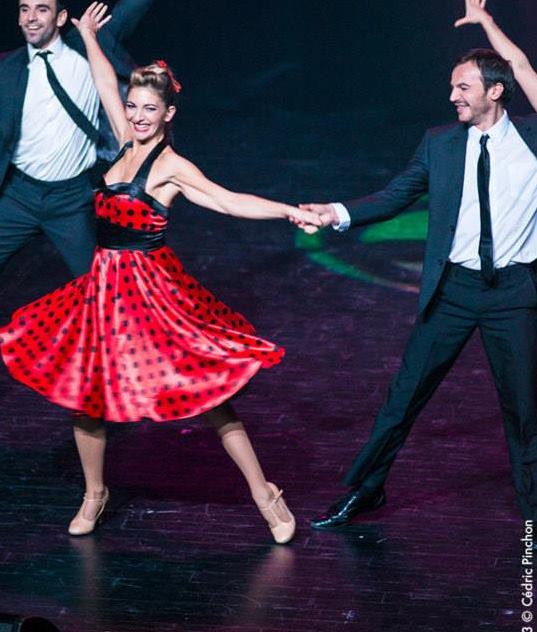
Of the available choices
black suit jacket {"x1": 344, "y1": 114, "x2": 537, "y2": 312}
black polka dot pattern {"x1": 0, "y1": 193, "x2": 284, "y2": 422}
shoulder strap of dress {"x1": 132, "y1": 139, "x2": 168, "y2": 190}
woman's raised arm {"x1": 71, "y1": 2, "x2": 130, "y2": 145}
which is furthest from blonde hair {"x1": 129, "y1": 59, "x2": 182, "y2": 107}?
black suit jacket {"x1": 344, "y1": 114, "x2": 537, "y2": 312}

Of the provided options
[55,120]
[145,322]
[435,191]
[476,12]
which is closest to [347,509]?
[145,322]

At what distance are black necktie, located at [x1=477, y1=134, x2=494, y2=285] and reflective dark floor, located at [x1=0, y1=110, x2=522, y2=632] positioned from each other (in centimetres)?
97

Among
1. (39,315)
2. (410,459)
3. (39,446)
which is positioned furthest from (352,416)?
(39,315)

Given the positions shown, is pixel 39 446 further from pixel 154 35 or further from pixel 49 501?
pixel 154 35

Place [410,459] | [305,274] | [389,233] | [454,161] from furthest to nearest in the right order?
[389,233] < [305,274] < [410,459] < [454,161]

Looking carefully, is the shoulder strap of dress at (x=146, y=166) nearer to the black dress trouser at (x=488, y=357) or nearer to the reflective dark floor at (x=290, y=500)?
the black dress trouser at (x=488, y=357)

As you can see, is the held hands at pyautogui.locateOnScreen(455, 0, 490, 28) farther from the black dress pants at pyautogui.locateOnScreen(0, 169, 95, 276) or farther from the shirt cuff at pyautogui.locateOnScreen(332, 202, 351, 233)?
the black dress pants at pyautogui.locateOnScreen(0, 169, 95, 276)

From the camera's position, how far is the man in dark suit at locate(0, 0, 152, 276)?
5.69 m

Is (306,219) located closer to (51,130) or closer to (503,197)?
(503,197)

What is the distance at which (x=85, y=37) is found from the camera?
17.9 feet

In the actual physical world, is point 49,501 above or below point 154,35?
below

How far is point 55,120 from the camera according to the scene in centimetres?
574

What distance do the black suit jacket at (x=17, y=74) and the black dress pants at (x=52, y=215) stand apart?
94 mm

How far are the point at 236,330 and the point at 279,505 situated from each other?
0.63 metres
